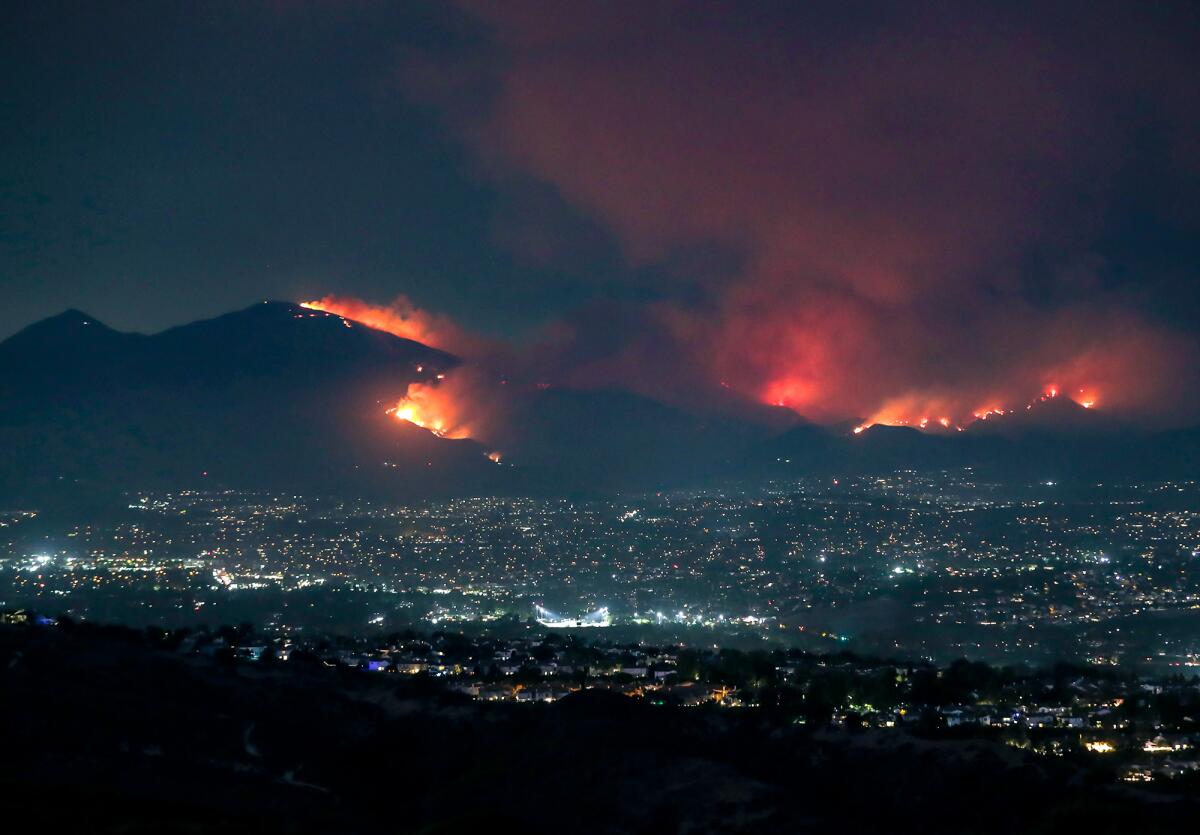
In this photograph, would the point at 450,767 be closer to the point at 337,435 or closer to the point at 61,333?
the point at 337,435

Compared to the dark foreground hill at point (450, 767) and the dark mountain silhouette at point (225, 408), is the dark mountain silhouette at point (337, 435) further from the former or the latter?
the dark foreground hill at point (450, 767)

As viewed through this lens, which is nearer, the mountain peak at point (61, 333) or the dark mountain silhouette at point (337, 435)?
the dark mountain silhouette at point (337, 435)

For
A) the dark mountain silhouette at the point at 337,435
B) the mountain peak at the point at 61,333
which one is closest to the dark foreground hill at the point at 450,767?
the dark mountain silhouette at the point at 337,435

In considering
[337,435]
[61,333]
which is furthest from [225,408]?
[61,333]

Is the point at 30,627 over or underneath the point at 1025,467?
underneath

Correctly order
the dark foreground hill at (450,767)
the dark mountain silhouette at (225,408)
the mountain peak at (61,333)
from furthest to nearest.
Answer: the mountain peak at (61,333)
the dark mountain silhouette at (225,408)
the dark foreground hill at (450,767)

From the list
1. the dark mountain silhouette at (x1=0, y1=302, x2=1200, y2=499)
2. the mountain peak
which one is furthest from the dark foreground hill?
the mountain peak

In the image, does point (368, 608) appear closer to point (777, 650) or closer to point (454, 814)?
point (777, 650)

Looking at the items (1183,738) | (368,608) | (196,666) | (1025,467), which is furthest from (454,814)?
(1025,467)

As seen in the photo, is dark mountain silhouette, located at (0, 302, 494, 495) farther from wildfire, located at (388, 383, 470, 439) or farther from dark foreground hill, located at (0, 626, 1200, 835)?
dark foreground hill, located at (0, 626, 1200, 835)
